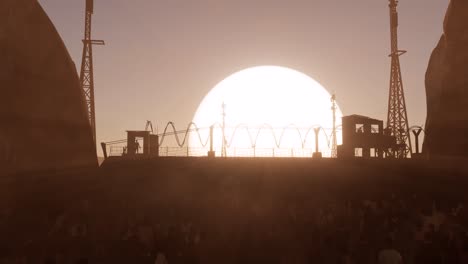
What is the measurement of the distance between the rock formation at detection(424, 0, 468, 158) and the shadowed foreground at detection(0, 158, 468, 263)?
6.29 metres

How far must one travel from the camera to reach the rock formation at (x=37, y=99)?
23.6 metres

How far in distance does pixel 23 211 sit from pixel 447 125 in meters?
27.3

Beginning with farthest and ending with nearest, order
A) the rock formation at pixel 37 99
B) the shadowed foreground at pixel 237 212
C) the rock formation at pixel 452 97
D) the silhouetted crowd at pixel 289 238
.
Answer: the rock formation at pixel 452 97
the rock formation at pixel 37 99
the shadowed foreground at pixel 237 212
the silhouetted crowd at pixel 289 238

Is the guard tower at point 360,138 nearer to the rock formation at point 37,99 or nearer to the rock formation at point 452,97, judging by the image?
the rock formation at point 452,97

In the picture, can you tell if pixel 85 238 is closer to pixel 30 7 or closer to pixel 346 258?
pixel 346 258

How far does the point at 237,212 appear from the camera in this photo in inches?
856

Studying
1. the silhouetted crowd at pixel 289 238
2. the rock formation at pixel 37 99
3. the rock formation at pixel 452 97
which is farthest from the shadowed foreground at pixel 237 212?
the rock formation at pixel 452 97

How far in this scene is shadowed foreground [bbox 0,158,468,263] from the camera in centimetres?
1521

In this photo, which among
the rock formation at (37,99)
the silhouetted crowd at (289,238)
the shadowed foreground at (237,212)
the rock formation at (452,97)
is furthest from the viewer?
the rock formation at (452,97)

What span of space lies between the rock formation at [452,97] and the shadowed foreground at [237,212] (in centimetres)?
629

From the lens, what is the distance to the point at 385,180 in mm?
27219

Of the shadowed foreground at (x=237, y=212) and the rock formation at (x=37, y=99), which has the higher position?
the rock formation at (x=37, y=99)

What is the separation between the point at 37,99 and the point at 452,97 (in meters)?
26.8

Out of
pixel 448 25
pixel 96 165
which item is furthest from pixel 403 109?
pixel 96 165
